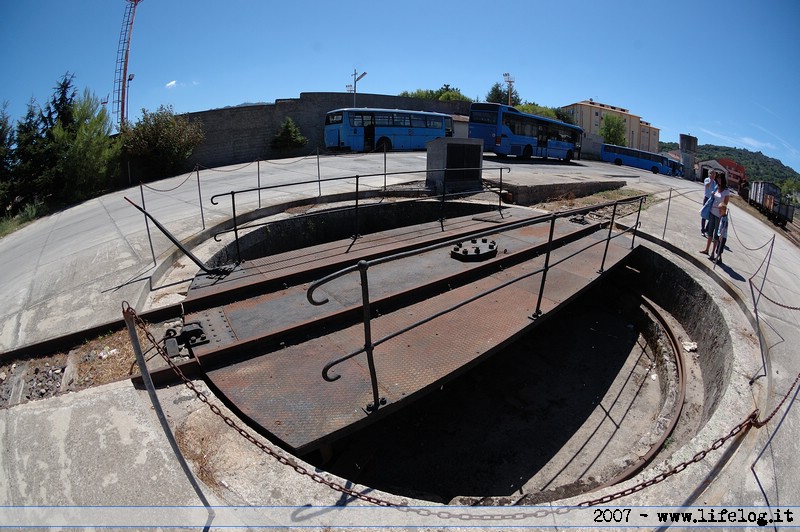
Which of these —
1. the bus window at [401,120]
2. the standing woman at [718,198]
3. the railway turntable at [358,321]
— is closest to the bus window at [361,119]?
the bus window at [401,120]

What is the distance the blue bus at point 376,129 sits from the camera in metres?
23.0

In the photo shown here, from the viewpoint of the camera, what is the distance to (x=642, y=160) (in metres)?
33.1

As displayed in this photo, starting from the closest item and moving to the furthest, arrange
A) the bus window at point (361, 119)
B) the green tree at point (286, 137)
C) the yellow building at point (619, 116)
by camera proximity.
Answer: the bus window at point (361, 119) → the green tree at point (286, 137) → the yellow building at point (619, 116)

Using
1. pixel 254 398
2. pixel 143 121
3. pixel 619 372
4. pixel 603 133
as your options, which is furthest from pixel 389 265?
pixel 603 133

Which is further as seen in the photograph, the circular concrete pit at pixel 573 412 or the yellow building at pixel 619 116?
the yellow building at pixel 619 116

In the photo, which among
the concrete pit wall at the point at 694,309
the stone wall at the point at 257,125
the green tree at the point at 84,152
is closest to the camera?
the concrete pit wall at the point at 694,309

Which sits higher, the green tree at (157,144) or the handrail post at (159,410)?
the green tree at (157,144)

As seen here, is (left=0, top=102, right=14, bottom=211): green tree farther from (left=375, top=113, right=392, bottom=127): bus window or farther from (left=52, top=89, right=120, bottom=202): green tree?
(left=375, top=113, right=392, bottom=127): bus window

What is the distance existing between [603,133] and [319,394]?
2762 inches

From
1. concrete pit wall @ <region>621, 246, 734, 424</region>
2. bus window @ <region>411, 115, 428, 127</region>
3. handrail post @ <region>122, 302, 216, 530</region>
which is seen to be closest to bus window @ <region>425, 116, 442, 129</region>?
bus window @ <region>411, 115, 428, 127</region>

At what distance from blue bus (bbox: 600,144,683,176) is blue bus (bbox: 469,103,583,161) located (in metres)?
11.7

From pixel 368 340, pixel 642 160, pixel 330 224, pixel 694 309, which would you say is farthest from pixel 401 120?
pixel 368 340

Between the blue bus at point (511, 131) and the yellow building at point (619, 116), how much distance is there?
49.4 meters

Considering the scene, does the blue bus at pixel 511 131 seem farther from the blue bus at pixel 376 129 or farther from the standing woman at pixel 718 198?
the standing woman at pixel 718 198
